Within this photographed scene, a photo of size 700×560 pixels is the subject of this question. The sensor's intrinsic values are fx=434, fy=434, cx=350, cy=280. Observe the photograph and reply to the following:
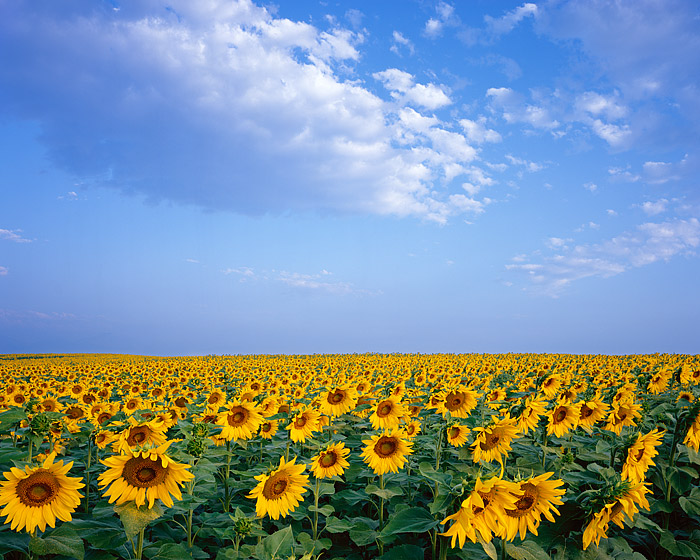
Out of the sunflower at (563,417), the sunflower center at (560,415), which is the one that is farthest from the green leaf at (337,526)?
the sunflower center at (560,415)

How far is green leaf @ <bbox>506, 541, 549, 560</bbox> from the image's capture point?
10.9 feet

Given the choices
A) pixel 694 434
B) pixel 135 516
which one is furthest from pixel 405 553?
pixel 694 434

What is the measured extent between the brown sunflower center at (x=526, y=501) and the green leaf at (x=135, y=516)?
2.56 metres

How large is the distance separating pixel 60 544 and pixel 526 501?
11.2ft

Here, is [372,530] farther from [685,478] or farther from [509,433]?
[685,478]

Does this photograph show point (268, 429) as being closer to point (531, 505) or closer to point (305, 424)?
point (305, 424)

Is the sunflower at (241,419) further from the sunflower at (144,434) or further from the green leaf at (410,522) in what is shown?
the green leaf at (410,522)

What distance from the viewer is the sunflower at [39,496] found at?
10.6ft

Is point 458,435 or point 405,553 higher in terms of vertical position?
point 458,435

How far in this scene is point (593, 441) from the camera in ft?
23.2

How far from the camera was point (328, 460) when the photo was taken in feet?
16.8

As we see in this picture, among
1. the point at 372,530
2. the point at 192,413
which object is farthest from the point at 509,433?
the point at 192,413

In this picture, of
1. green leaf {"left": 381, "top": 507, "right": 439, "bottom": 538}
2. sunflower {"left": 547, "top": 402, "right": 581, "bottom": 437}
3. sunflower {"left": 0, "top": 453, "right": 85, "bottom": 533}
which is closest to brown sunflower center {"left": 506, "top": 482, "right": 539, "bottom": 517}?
green leaf {"left": 381, "top": 507, "right": 439, "bottom": 538}

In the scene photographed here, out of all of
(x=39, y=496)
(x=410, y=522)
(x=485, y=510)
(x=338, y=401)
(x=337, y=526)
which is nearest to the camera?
(x=485, y=510)
